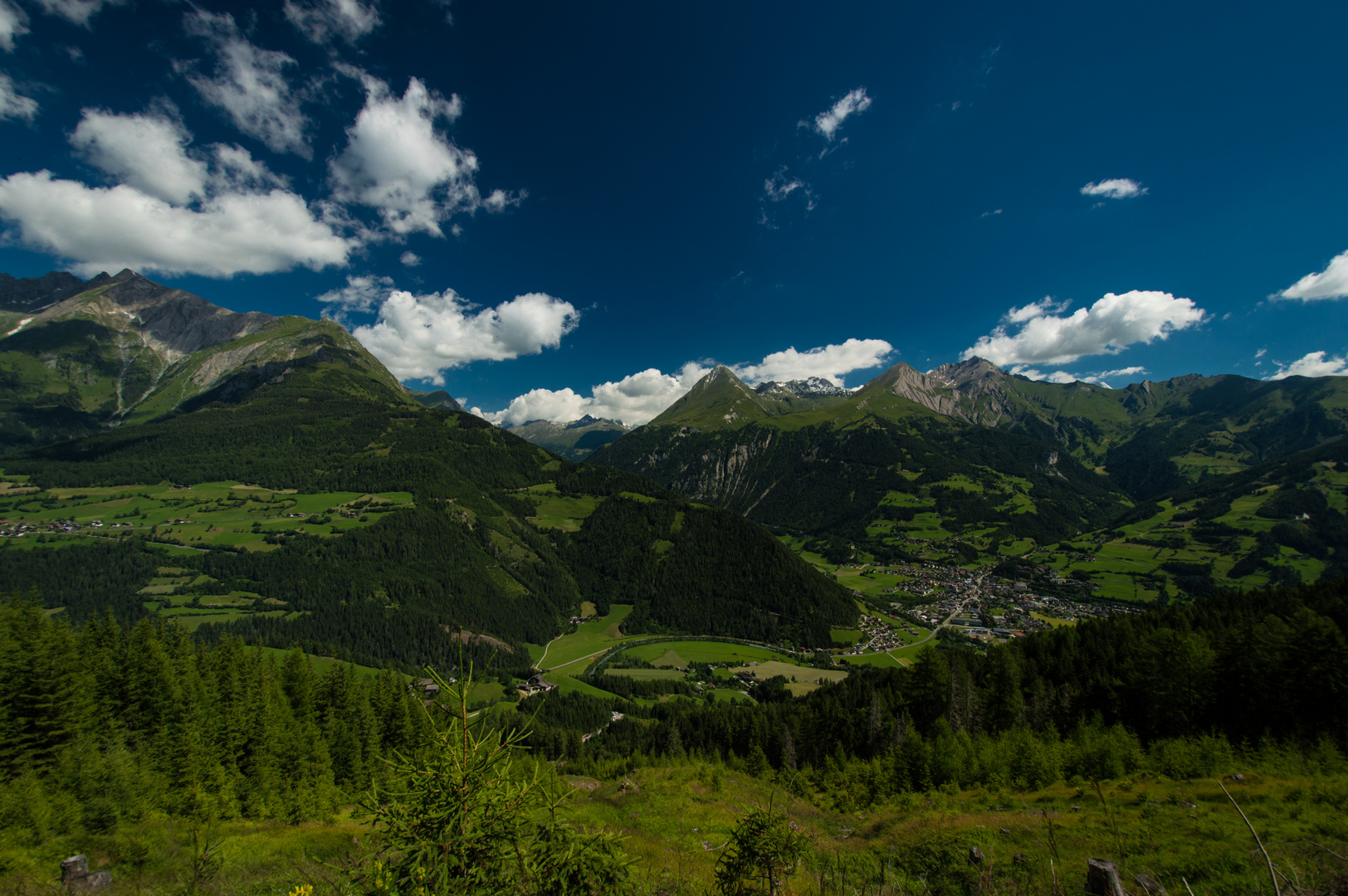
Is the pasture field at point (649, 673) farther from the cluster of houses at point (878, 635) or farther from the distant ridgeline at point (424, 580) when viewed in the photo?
the cluster of houses at point (878, 635)

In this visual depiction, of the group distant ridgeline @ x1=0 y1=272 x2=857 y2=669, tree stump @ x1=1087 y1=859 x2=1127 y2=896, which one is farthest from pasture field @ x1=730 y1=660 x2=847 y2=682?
tree stump @ x1=1087 y1=859 x2=1127 y2=896

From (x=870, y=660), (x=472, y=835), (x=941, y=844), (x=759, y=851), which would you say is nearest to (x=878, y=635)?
(x=870, y=660)

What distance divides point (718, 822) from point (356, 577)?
158749 millimetres

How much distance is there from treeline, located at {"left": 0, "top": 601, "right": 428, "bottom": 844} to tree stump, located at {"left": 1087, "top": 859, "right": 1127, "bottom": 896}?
27.4m

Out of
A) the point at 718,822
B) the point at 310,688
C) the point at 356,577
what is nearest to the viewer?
the point at 718,822

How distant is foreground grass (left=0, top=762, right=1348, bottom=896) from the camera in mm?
13258

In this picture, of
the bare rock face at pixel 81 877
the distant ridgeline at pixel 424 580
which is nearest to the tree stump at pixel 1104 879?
the bare rock face at pixel 81 877

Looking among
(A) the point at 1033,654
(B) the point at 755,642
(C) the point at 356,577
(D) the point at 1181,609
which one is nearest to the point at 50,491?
(C) the point at 356,577

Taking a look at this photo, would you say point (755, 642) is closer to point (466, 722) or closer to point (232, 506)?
point (466, 722)

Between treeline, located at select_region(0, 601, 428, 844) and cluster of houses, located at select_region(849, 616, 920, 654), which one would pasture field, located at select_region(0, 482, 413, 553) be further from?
cluster of houses, located at select_region(849, 616, 920, 654)

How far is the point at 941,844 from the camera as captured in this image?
18375mm

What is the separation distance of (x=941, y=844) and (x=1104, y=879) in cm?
1298

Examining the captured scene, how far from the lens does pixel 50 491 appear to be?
190000mm

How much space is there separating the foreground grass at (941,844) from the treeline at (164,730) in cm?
250
